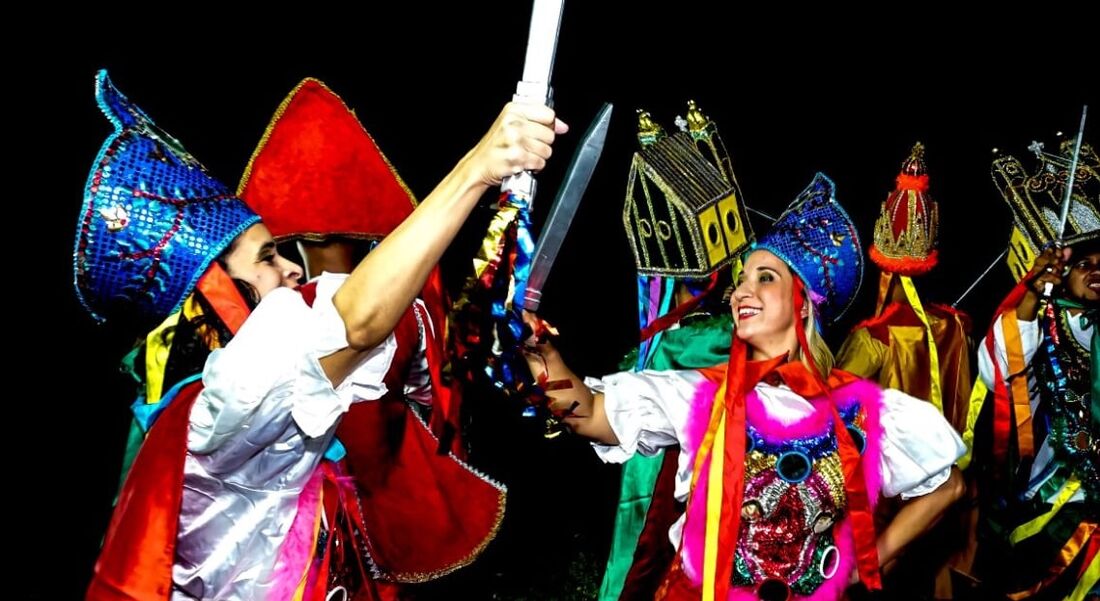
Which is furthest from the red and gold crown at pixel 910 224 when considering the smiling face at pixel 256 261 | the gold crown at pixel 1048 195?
the smiling face at pixel 256 261

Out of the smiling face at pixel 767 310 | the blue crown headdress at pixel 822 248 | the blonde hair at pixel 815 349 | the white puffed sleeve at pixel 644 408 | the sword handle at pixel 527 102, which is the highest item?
the sword handle at pixel 527 102

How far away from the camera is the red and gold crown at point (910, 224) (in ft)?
11.6

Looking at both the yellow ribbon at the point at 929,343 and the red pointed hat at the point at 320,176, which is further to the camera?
the yellow ribbon at the point at 929,343

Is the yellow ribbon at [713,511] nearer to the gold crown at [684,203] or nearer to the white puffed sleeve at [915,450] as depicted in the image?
the white puffed sleeve at [915,450]

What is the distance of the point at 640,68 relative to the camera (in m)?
3.88

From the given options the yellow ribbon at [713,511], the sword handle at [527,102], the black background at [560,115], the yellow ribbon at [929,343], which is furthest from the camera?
the yellow ribbon at [929,343]

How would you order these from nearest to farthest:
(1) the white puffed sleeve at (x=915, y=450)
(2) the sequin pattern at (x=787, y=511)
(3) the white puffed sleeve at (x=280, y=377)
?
(3) the white puffed sleeve at (x=280, y=377)
(2) the sequin pattern at (x=787, y=511)
(1) the white puffed sleeve at (x=915, y=450)

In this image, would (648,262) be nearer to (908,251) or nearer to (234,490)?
(908,251)

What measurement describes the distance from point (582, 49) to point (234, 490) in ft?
7.75

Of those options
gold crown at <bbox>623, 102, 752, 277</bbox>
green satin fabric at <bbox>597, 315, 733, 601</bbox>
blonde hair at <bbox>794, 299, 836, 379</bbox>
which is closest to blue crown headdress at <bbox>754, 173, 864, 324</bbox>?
blonde hair at <bbox>794, 299, 836, 379</bbox>

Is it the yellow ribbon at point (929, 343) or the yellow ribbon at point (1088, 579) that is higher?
the yellow ribbon at point (929, 343)

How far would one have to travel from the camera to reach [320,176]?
114 inches

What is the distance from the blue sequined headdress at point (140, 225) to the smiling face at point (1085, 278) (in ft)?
9.65

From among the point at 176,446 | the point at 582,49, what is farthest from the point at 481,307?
→ the point at 582,49
